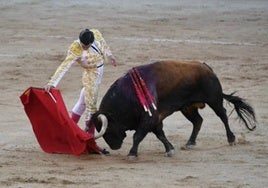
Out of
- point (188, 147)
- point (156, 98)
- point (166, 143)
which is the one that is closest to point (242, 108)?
point (188, 147)

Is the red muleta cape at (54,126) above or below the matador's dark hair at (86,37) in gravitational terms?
below

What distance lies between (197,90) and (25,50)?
24.0 ft

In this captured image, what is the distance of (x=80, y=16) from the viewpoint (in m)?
21.5

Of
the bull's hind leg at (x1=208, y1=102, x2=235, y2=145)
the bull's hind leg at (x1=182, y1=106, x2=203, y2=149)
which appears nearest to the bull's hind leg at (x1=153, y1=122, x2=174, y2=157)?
the bull's hind leg at (x1=182, y1=106, x2=203, y2=149)

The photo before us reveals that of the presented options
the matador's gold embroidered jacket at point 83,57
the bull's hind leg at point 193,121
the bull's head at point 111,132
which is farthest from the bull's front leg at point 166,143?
the matador's gold embroidered jacket at point 83,57

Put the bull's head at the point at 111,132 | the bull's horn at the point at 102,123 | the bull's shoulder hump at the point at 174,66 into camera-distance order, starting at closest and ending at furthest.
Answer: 1. the bull's horn at the point at 102,123
2. the bull's head at the point at 111,132
3. the bull's shoulder hump at the point at 174,66

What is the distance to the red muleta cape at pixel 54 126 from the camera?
10.1 metres

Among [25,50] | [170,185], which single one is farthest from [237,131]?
[25,50]

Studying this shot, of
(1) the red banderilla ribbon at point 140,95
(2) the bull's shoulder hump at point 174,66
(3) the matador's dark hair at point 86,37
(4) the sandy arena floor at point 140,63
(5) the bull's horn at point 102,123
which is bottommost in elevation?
(4) the sandy arena floor at point 140,63

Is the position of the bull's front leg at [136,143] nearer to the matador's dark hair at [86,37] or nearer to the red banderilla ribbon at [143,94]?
the red banderilla ribbon at [143,94]

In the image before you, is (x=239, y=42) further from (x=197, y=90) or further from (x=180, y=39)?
(x=197, y=90)

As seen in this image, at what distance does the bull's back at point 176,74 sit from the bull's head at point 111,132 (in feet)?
1.87

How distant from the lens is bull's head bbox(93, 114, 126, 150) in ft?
33.2

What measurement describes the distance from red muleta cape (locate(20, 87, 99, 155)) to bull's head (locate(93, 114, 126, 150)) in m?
0.14
